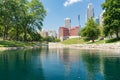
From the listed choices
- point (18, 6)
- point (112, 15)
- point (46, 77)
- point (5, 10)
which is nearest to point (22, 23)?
point (18, 6)

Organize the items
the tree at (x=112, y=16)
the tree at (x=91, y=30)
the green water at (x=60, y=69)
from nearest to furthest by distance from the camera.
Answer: the green water at (x=60, y=69) → the tree at (x=112, y=16) → the tree at (x=91, y=30)

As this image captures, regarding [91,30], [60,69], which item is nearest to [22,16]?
[91,30]

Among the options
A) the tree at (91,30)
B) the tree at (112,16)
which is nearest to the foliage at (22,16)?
the tree at (91,30)

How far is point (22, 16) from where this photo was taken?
9331cm

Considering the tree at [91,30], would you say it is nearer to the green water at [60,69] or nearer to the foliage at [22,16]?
the foliage at [22,16]

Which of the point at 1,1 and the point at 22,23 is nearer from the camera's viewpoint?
the point at 1,1

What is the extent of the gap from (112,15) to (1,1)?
3651cm

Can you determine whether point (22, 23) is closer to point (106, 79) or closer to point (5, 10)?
point (5, 10)

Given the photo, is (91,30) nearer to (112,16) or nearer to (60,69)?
(112,16)

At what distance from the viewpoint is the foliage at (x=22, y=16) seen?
79375 millimetres

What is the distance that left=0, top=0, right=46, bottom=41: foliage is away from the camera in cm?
7938

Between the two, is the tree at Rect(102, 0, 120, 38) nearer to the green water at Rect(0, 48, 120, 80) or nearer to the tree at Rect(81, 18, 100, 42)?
the tree at Rect(81, 18, 100, 42)

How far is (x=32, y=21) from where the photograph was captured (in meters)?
98.9

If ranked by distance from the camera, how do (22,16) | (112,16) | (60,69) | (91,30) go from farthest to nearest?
(91,30) < (22,16) < (112,16) < (60,69)
